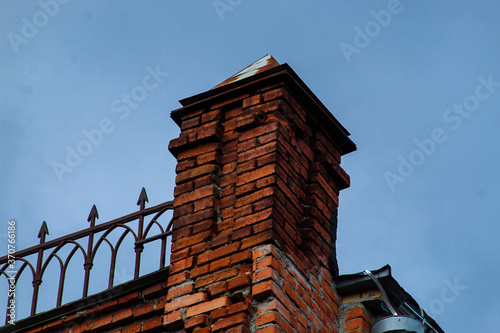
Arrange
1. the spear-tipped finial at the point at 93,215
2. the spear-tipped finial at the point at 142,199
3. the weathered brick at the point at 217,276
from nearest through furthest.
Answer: the weathered brick at the point at 217,276
the spear-tipped finial at the point at 142,199
the spear-tipped finial at the point at 93,215

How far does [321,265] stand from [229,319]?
1067 millimetres

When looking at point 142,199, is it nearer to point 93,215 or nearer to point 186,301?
point 93,215

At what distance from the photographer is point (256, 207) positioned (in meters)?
6.29

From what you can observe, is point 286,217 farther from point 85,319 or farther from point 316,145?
point 85,319

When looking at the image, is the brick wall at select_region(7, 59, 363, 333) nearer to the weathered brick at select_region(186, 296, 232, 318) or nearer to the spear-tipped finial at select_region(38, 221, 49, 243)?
the weathered brick at select_region(186, 296, 232, 318)

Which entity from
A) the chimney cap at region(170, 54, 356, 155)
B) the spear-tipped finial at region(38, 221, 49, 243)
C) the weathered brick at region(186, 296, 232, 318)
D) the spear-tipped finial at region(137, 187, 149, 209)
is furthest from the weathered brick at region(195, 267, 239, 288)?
the spear-tipped finial at region(38, 221, 49, 243)

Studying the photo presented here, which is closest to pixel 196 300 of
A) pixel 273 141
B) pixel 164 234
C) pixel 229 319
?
pixel 229 319

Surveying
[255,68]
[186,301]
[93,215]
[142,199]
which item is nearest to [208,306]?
[186,301]

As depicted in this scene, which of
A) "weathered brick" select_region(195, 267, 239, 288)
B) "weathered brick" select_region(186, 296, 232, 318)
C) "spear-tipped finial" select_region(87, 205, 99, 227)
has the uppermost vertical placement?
"spear-tipped finial" select_region(87, 205, 99, 227)

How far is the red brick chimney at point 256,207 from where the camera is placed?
6.01m

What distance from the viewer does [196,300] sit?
6.12m

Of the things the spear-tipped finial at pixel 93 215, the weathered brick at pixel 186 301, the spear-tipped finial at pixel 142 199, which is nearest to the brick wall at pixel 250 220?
the weathered brick at pixel 186 301

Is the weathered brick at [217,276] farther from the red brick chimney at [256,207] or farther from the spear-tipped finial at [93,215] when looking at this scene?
the spear-tipped finial at [93,215]

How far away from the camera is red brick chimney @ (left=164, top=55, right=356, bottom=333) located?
601 centimetres
